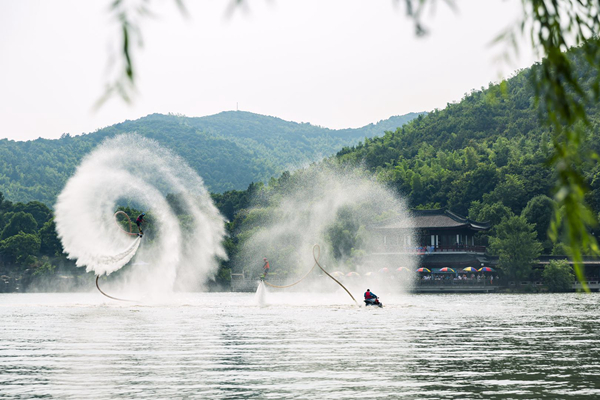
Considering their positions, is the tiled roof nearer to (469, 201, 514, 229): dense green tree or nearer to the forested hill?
(469, 201, 514, 229): dense green tree

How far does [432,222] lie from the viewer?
11588cm

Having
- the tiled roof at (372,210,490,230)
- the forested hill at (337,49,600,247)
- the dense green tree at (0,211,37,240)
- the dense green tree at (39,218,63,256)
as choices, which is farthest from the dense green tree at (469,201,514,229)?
the dense green tree at (0,211,37,240)

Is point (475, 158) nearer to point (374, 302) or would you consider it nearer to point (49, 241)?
point (49, 241)

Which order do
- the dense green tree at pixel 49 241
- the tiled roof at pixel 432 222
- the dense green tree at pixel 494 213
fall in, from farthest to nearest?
the dense green tree at pixel 49 241
the dense green tree at pixel 494 213
the tiled roof at pixel 432 222

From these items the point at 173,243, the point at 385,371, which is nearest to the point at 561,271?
the point at 173,243

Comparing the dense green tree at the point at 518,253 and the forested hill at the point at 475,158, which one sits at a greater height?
the forested hill at the point at 475,158

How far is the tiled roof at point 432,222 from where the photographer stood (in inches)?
4466

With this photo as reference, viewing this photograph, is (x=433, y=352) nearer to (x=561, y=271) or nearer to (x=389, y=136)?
(x=561, y=271)

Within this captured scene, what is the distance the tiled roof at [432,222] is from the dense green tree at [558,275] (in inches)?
563

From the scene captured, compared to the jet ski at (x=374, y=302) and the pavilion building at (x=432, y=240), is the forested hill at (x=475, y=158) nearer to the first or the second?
the pavilion building at (x=432, y=240)

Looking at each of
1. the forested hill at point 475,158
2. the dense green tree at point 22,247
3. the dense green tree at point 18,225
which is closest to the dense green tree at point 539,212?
the forested hill at point 475,158

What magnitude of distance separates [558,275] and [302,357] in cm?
7990

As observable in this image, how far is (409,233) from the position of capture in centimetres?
11706

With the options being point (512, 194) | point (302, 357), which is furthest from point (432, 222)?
point (302, 357)
